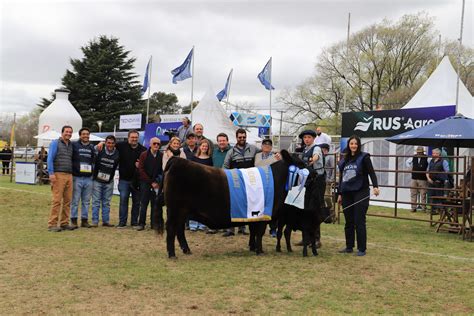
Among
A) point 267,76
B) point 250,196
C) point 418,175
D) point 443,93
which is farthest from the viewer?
point 267,76

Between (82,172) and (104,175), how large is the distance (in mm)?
437

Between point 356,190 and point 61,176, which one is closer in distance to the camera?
point 356,190

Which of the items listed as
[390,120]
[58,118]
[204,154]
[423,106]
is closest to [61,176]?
[204,154]

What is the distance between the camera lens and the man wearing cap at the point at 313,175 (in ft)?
22.8

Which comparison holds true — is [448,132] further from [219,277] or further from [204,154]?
[219,277]

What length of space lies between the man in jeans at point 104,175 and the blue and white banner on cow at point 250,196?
139 inches

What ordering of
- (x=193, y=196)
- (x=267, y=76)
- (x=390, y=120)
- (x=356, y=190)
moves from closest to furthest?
(x=193, y=196) → (x=356, y=190) → (x=390, y=120) → (x=267, y=76)

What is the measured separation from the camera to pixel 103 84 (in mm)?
50031

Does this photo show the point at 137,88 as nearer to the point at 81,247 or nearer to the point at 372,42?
the point at 372,42

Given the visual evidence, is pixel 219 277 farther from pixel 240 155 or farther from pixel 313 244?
pixel 240 155

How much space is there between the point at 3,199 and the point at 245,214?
10.2 meters

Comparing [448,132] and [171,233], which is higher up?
[448,132]

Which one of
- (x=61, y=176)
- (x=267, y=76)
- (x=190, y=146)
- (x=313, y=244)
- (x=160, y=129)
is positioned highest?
(x=267, y=76)

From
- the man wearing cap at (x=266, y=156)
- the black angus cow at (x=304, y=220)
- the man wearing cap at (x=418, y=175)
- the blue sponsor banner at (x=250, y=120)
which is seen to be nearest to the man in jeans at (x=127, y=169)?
the man wearing cap at (x=266, y=156)
